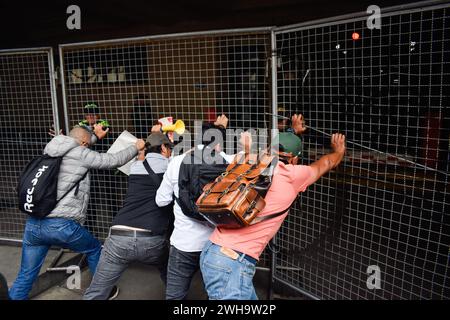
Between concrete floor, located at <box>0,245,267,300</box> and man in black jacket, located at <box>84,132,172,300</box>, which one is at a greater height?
man in black jacket, located at <box>84,132,172,300</box>

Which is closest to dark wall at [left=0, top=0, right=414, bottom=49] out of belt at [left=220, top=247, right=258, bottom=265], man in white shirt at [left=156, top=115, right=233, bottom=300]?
man in white shirt at [left=156, top=115, right=233, bottom=300]

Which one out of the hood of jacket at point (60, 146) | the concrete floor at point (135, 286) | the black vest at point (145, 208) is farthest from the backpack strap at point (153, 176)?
the concrete floor at point (135, 286)

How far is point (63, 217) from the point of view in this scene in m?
3.53

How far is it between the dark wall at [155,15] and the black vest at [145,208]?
588cm

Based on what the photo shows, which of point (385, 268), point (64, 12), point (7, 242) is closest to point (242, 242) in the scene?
point (385, 268)

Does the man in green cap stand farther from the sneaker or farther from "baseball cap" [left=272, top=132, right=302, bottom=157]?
the sneaker

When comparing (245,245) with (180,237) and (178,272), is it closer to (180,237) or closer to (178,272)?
(180,237)

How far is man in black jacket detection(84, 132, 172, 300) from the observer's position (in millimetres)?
3109

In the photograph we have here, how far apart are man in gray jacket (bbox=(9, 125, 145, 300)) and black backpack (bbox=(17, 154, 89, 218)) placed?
0.08 meters

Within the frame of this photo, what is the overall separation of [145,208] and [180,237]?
46 centimetres

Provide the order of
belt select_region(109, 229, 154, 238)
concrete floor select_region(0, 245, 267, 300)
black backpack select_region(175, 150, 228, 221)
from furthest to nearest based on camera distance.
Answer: concrete floor select_region(0, 245, 267, 300) → belt select_region(109, 229, 154, 238) → black backpack select_region(175, 150, 228, 221)

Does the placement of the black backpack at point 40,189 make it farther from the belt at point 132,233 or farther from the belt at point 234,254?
the belt at point 234,254

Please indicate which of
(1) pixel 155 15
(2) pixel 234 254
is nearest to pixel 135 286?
(2) pixel 234 254

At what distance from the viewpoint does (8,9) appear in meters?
8.55
